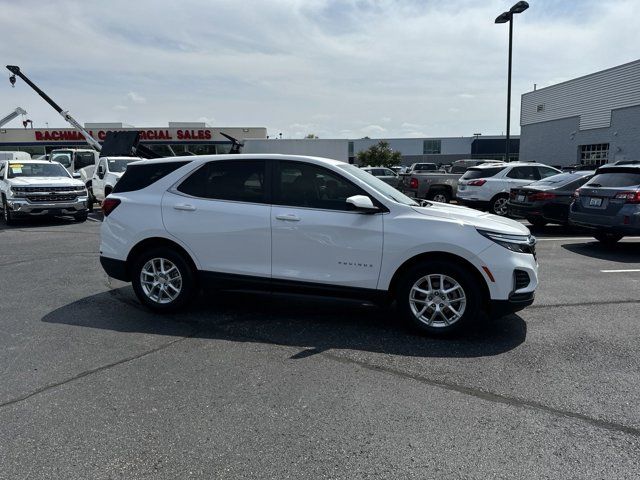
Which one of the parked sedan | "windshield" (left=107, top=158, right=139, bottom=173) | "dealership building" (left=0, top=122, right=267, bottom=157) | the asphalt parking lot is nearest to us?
the asphalt parking lot

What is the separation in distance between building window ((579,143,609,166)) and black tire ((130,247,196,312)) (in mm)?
33691

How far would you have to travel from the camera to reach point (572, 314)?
5605mm

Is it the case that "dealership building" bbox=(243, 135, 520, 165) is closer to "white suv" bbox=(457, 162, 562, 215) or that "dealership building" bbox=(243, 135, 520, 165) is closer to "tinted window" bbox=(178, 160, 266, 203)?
"white suv" bbox=(457, 162, 562, 215)

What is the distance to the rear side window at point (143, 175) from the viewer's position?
564cm

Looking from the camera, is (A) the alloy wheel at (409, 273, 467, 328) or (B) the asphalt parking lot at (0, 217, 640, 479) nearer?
(B) the asphalt parking lot at (0, 217, 640, 479)

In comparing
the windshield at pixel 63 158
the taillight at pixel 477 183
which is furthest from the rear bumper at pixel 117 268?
the windshield at pixel 63 158

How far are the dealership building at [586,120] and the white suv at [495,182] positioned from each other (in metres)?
16.4

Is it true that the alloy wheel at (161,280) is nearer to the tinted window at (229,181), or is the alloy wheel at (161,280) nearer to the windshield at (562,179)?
the tinted window at (229,181)

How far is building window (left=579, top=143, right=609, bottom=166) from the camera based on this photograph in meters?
32.6

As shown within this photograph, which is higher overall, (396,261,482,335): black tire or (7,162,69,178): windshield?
(7,162,69,178): windshield

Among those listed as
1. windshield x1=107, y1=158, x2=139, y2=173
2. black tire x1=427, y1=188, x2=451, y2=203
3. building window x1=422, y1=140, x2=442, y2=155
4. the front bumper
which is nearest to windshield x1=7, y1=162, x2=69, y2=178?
the front bumper

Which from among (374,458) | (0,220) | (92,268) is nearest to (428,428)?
(374,458)

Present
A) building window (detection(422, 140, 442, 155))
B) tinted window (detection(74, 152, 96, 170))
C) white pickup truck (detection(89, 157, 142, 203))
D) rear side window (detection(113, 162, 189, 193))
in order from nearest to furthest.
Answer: rear side window (detection(113, 162, 189, 193)) → white pickup truck (detection(89, 157, 142, 203)) → tinted window (detection(74, 152, 96, 170)) → building window (detection(422, 140, 442, 155))

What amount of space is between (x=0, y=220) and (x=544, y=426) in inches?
669
